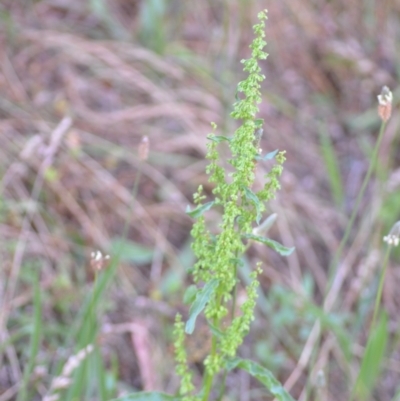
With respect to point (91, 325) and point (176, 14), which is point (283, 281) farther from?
point (176, 14)

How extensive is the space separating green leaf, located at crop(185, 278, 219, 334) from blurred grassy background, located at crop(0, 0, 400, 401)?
0.56 meters

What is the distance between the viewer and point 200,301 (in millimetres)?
1089

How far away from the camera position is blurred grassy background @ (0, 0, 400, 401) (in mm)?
2150

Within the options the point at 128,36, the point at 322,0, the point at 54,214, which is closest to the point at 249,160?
Answer: the point at 54,214

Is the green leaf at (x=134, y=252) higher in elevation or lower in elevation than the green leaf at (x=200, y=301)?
lower

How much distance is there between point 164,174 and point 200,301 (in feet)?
5.45

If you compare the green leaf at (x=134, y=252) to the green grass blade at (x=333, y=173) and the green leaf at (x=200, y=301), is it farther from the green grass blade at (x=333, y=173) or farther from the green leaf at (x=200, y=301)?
the green leaf at (x=200, y=301)

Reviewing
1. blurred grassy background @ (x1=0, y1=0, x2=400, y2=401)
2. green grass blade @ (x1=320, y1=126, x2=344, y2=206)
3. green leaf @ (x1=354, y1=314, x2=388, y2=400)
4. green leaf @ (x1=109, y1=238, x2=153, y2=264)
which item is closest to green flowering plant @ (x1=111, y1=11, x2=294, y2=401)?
blurred grassy background @ (x1=0, y1=0, x2=400, y2=401)

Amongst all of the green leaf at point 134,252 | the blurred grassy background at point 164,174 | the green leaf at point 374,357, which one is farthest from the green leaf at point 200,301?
the green leaf at point 134,252

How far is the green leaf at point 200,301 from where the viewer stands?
1.06 meters

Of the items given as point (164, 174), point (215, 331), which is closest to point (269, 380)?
point (215, 331)

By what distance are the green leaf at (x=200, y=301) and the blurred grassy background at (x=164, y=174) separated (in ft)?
1.85

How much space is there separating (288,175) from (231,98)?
1.49 feet

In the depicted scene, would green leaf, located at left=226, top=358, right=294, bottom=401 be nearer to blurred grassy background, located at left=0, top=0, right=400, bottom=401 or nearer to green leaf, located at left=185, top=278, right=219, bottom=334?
green leaf, located at left=185, top=278, right=219, bottom=334
